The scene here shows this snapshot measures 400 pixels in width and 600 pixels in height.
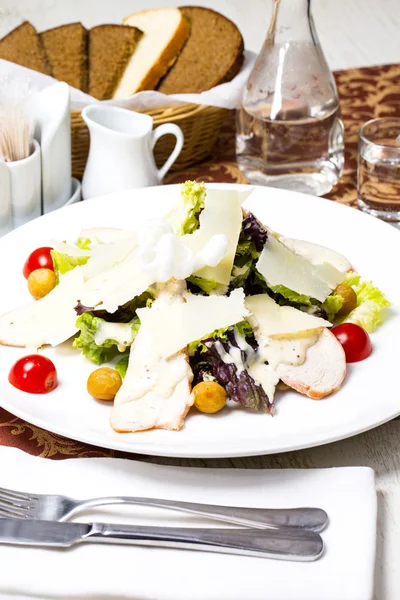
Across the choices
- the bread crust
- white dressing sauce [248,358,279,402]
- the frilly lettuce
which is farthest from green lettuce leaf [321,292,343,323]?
the bread crust

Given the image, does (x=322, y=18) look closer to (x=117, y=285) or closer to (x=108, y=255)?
(x=108, y=255)

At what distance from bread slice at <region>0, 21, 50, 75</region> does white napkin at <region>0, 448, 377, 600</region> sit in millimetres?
2300

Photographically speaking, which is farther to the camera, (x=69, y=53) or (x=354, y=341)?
(x=69, y=53)

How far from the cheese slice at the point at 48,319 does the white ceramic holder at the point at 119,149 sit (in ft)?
2.84

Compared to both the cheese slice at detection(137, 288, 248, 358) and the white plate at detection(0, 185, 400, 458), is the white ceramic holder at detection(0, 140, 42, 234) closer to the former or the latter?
the white plate at detection(0, 185, 400, 458)

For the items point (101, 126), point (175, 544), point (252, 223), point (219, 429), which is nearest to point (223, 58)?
point (101, 126)

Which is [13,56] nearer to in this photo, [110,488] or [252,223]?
[252,223]

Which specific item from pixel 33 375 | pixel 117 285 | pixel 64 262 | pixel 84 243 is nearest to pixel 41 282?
pixel 64 262

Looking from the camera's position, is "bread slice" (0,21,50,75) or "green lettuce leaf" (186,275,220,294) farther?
"bread slice" (0,21,50,75)

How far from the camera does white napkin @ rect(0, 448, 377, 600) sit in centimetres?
176

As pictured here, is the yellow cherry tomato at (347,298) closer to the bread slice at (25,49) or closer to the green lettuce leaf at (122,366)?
the green lettuce leaf at (122,366)

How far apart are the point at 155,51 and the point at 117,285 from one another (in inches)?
Answer: 71.2

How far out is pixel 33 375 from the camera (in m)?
2.17

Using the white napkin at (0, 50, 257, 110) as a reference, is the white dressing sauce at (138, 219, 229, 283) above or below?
above
